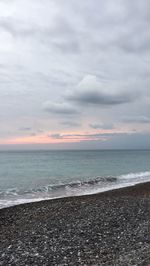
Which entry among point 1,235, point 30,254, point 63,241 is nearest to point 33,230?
point 1,235

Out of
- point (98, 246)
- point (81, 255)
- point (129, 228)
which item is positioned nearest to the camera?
point (81, 255)

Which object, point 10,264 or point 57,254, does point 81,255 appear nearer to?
point 57,254

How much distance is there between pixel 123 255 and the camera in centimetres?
953

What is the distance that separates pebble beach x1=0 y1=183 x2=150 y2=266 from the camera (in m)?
9.52

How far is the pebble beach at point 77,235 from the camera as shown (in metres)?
9.52

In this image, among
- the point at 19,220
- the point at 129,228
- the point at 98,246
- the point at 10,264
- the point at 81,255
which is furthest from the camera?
the point at 19,220

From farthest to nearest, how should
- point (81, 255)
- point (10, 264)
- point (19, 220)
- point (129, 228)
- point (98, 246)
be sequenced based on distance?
point (19, 220)
point (129, 228)
point (98, 246)
point (81, 255)
point (10, 264)

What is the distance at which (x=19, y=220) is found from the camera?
631 inches

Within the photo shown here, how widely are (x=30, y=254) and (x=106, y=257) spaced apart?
2525 mm

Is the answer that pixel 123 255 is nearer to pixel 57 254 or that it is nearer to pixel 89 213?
pixel 57 254

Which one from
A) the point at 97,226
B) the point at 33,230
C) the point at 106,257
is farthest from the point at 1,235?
the point at 106,257

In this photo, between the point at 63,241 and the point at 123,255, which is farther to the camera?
the point at 63,241

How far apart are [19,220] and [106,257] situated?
7599mm

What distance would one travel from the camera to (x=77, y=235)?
1207cm
